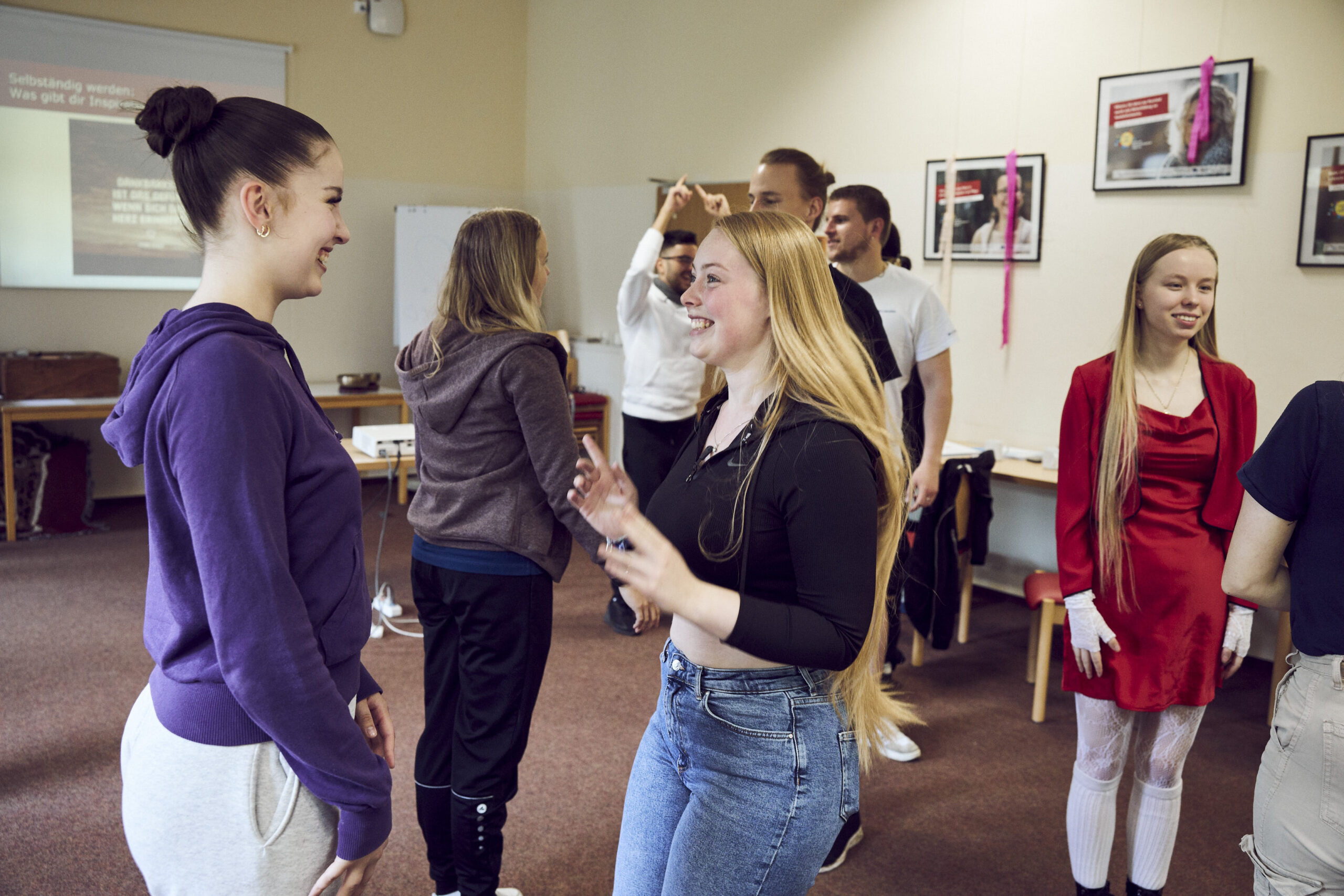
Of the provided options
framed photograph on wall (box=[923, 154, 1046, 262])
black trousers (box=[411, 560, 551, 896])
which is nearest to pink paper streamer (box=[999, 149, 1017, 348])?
framed photograph on wall (box=[923, 154, 1046, 262])

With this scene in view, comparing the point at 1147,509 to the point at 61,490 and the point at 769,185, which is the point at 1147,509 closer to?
the point at 769,185

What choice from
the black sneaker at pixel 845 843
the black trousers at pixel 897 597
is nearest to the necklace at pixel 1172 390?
the black trousers at pixel 897 597

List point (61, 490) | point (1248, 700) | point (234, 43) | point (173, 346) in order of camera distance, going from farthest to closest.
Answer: point (234, 43)
point (61, 490)
point (1248, 700)
point (173, 346)

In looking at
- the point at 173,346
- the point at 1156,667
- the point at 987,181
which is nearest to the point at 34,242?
the point at 987,181

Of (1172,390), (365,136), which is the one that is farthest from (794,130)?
(1172,390)

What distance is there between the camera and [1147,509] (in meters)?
2.01

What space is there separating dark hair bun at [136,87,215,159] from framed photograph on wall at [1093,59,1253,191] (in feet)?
12.7

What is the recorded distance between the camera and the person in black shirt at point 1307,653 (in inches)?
52.2

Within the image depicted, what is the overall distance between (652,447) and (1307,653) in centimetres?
299

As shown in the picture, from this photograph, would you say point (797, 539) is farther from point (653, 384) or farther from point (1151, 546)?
point (653, 384)

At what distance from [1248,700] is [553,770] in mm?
2568

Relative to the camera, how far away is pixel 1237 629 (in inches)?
78.2

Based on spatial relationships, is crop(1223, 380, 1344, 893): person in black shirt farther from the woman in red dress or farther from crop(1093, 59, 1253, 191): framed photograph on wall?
crop(1093, 59, 1253, 191): framed photograph on wall

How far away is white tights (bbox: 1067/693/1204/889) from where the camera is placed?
202 centimetres
